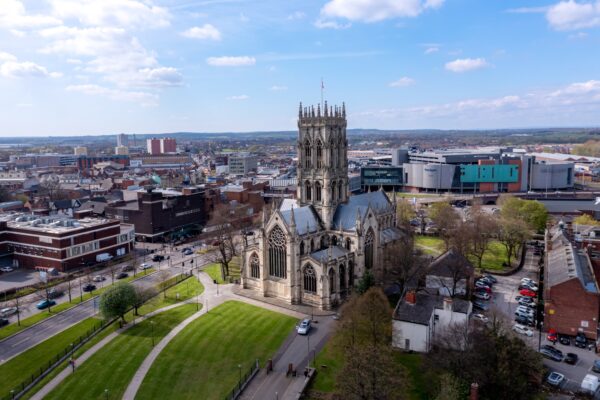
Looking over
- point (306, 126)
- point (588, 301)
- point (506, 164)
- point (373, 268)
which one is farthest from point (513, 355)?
point (506, 164)

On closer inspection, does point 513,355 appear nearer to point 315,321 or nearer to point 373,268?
point 315,321

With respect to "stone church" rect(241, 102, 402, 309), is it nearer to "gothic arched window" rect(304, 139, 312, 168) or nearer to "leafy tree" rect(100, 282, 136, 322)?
"gothic arched window" rect(304, 139, 312, 168)

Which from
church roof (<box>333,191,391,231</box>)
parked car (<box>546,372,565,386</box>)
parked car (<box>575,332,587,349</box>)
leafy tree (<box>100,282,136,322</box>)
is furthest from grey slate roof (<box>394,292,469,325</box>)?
leafy tree (<box>100,282,136,322</box>)

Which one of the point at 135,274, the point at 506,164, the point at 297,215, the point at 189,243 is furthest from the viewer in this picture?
the point at 506,164

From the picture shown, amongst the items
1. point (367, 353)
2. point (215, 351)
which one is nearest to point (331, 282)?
point (215, 351)

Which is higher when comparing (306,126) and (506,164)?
(306,126)

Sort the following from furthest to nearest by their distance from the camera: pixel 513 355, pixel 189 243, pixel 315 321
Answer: pixel 189 243 < pixel 315 321 < pixel 513 355

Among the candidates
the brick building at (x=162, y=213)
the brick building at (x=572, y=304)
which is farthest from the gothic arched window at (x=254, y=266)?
the brick building at (x=162, y=213)
